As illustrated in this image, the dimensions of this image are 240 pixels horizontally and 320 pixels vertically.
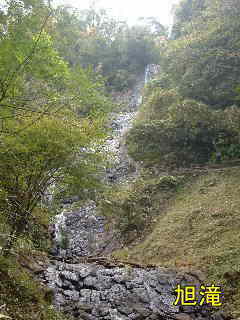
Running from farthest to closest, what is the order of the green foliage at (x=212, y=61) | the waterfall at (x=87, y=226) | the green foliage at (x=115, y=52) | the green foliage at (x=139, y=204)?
the green foliage at (x=115, y=52), the green foliage at (x=212, y=61), the waterfall at (x=87, y=226), the green foliage at (x=139, y=204)

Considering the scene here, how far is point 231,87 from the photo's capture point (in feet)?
39.6

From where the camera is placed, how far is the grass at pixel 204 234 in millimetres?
6375

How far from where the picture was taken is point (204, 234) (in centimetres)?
778

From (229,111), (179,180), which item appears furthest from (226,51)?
(179,180)

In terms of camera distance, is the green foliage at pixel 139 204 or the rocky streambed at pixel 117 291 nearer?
the rocky streambed at pixel 117 291

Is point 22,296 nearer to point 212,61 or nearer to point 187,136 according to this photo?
point 187,136

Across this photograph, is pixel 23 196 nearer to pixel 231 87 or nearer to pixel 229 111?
pixel 229 111

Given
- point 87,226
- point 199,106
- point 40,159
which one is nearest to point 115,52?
point 199,106

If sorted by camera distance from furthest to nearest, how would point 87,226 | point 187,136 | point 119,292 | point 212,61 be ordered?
point 212,61 → point 187,136 → point 87,226 → point 119,292

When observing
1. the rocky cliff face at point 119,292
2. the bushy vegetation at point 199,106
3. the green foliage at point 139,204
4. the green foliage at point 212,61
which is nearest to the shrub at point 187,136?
the bushy vegetation at point 199,106

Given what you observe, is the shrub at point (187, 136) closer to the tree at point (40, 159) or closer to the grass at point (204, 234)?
the grass at point (204, 234)

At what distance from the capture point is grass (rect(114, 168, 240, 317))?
6375 millimetres

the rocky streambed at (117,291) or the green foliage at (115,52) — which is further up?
the green foliage at (115,52)

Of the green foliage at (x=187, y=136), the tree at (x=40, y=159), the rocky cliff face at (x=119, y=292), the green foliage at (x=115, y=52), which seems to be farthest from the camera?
the green foliage at (x=115, y=52)
